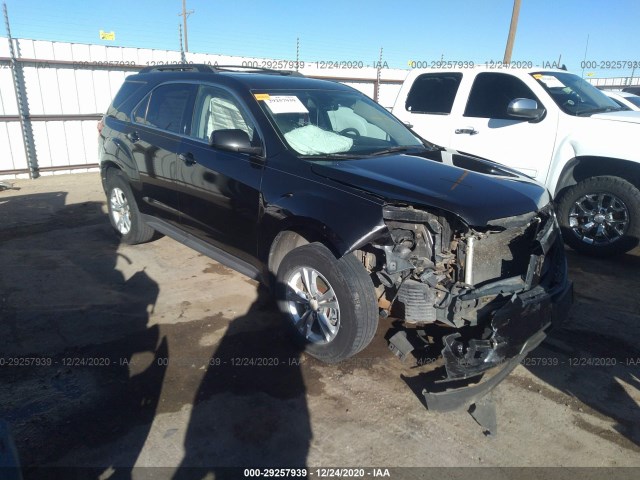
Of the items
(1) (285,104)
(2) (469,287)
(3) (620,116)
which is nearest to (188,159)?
(1) (285,104)

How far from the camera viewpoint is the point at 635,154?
4.96 metres

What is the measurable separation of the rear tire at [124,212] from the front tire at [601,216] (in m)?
4.78

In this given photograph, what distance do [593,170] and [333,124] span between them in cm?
331

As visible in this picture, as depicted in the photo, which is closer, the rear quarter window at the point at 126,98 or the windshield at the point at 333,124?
the windshield at the point at 333,124

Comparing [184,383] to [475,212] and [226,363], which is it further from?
[475,212]

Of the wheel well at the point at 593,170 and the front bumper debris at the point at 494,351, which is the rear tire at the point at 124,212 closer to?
the front bumper debris at the point at 494,351

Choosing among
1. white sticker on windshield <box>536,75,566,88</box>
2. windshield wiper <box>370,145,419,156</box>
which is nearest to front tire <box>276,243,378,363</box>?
windshield wiper <box>370,145,419,156</box>

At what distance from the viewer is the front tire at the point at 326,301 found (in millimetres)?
3041

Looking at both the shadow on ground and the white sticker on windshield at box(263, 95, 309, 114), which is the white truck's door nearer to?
the white sticker on windshield at box(263, 95, 309, 114)

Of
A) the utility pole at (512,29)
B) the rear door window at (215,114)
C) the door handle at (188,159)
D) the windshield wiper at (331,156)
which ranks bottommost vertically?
the door handle at (188,159)

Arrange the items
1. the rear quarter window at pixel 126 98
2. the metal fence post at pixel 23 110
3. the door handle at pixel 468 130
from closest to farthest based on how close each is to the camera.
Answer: the rear quarter window at pixel 126 98, the door handle at pixel 468 130, the metal fence post at pixel 23 110

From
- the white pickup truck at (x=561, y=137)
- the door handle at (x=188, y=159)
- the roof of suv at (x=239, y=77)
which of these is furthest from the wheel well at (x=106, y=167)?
the white pickup truck at (x=561, y=137)

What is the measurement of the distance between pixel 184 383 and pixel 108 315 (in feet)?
4.25

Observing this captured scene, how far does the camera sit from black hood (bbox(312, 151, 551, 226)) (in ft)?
9.51
